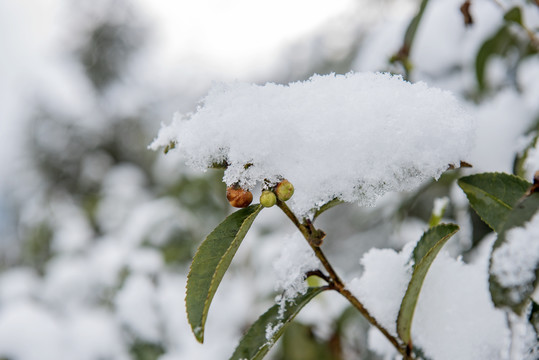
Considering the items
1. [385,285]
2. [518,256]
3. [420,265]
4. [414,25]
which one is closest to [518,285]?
[518,256]

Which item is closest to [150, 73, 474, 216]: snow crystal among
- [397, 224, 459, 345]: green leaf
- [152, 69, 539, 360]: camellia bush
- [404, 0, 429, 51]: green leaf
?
[152, 69, 539, 360]: camellia bush

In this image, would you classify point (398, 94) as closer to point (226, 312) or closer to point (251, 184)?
point (251, 184)

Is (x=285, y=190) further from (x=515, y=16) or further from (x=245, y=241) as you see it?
(x=245, y=241)

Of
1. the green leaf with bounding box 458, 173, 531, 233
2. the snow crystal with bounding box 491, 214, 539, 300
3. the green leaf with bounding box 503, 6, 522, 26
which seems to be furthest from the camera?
the green leaf with bounding box 503, 6, 522, 26

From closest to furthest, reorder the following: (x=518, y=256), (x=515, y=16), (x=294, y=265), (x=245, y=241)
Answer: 1. (x=518, y=256)
2. (x=294, y=265)
3. (x=515, y=16)
4. (x=245, y=241)

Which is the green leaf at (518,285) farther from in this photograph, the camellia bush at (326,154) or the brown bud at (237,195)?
the brown bud at (237,195)

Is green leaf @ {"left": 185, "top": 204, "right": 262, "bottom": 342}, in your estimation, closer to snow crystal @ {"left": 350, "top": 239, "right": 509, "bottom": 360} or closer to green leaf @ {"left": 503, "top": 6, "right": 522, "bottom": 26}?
snow crystal @ {"left": 350, "top": 239, "right": 509, "bottom": 360}
